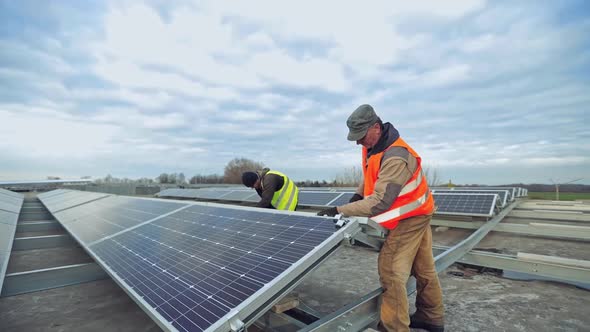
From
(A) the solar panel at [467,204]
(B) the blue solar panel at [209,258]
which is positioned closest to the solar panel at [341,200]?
(A) the solar panel at [467,204]

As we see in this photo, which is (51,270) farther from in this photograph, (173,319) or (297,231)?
(297,231)

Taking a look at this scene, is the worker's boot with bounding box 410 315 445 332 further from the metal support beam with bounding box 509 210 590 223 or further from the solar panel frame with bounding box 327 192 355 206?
the metal support beam with bounding box 509 210 590 223

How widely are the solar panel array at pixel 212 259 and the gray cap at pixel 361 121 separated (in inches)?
39.8

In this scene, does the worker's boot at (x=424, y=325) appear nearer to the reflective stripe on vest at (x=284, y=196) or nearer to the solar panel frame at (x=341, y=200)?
the reflective stripe on vest at (x=284, y=196)

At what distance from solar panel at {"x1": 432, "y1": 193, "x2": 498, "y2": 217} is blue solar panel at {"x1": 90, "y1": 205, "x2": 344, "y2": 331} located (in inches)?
261

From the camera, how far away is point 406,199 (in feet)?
9.61

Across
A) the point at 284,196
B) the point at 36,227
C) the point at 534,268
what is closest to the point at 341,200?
the point at 284,196

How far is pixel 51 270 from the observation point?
4449 millimetres

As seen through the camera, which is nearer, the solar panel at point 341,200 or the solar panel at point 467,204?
the solar panel at point 467,204

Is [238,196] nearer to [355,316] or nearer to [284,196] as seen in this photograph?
[284,196]

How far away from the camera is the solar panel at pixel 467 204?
25.4 feet

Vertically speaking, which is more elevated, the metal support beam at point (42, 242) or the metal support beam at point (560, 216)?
the metal support beam at point (560, 216)

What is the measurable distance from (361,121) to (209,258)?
2210mm

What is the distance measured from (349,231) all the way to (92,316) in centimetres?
364
